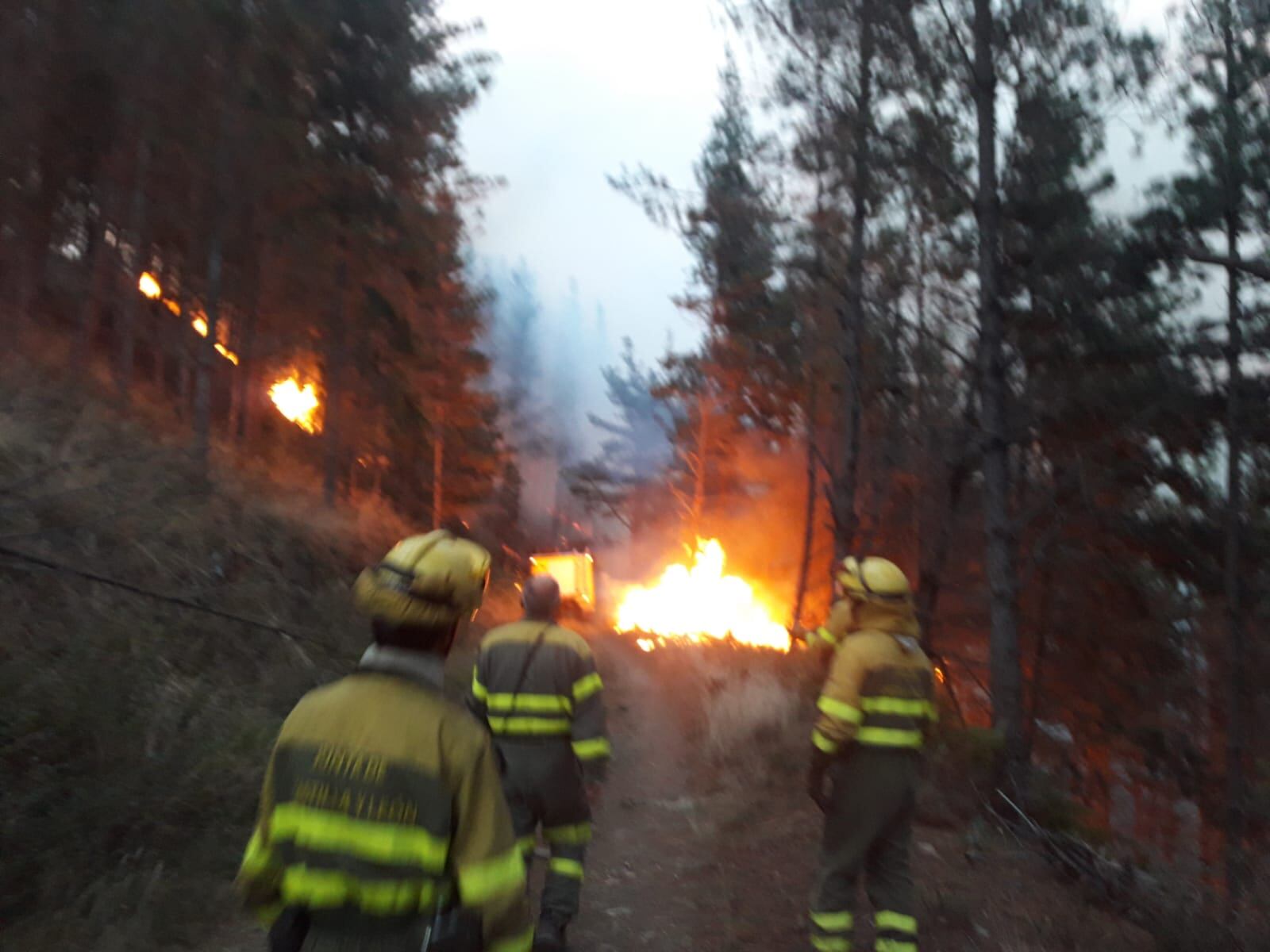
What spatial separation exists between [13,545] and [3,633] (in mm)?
827

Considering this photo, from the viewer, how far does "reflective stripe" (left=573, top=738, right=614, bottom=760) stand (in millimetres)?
4457

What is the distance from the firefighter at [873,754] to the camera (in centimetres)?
417

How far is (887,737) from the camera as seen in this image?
4.19 meters

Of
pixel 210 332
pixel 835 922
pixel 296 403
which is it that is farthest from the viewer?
pixel 296 403

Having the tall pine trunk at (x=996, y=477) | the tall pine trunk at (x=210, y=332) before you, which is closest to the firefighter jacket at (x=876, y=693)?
the tall pine trunk at (x=996, y=477)

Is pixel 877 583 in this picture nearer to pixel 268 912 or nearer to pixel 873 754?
pixel 873 754

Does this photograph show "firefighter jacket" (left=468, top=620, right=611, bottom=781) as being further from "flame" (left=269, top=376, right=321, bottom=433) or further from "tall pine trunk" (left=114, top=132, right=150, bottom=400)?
"flame" (left=269, top=376, right=321, bottom=433)

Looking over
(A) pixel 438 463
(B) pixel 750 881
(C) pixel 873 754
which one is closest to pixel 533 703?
(C) pixel 873 754

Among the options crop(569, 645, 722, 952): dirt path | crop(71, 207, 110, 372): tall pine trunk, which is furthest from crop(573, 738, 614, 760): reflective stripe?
crop(71, 207, 110, 372): tall pine trunk

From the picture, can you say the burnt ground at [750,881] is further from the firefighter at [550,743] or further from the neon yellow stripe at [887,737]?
the neon yellow stripe at [887,737]

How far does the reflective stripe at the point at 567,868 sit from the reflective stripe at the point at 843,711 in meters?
1.49

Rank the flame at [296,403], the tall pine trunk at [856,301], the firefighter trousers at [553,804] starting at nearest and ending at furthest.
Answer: the firefighter trousers at [553,804] < the tall pine trunk at [856,301] < the flame at [296,403]

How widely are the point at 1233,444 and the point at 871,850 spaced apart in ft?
40.0

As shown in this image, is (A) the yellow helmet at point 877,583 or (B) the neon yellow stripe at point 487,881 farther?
(A) the yellow helmet at point 877,583
